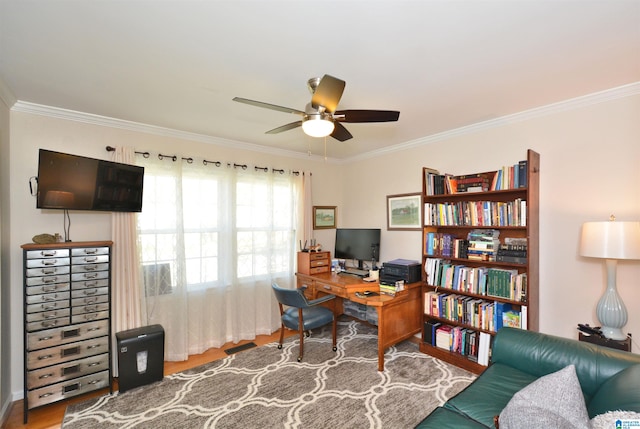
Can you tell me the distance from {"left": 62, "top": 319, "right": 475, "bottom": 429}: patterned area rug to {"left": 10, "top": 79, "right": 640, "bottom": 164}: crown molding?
245cm

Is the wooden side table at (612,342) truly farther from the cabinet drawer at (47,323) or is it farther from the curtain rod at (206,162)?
the cabinet drawer at (47,323)

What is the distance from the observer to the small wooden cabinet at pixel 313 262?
151 inches

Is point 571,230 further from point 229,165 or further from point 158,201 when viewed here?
point 158,201

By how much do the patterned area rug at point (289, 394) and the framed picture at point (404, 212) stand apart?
148 centimetres

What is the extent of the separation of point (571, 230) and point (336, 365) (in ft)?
8.07

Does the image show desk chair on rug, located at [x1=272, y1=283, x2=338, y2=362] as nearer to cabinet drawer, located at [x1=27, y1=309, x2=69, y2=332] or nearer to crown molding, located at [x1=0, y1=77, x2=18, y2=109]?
cabinet drawer, located at [x1=27, y1=309, x2=69, y2=332]

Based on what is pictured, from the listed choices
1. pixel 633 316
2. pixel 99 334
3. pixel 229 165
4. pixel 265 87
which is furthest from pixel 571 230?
pixel 99 334

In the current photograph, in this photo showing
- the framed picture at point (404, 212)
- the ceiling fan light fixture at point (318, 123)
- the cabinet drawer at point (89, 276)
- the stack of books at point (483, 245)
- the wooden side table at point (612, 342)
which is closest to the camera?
the ceiling fan light fixture at point (318, 123)

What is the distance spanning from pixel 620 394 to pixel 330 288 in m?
2.44

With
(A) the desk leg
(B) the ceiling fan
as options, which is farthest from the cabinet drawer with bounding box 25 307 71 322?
(A) the desk leg

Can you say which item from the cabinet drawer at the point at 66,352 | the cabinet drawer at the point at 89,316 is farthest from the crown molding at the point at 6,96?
the cabinet drawer at the point at 66,352

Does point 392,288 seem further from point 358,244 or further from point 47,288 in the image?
point 47,288

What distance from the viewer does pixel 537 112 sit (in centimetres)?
261

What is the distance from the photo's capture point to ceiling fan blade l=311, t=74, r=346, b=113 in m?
1.55
